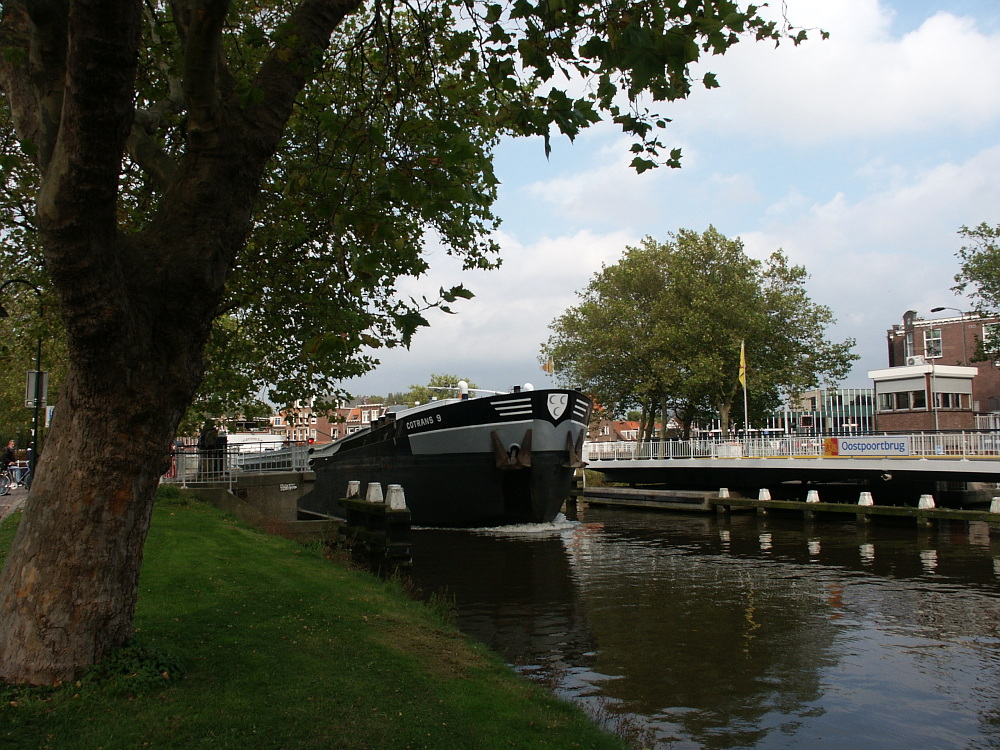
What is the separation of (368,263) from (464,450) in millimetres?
19582

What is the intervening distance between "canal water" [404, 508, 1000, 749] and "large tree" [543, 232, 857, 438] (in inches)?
991

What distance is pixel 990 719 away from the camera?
7586mm

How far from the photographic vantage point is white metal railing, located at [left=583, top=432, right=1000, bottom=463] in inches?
984

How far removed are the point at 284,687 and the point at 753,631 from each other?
7575 millimetres

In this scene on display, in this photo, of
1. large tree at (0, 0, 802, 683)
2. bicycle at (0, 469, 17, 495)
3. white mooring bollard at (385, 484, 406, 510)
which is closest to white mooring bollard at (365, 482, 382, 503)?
white mooring bollard at (385, 484, 406, 510)

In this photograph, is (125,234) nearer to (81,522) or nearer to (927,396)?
(81,522)

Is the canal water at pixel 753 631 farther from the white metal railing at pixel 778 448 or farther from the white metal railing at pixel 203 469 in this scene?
the white metal railing at pixel 203 469

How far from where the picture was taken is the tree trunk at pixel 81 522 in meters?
5.15

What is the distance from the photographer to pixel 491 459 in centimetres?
2441

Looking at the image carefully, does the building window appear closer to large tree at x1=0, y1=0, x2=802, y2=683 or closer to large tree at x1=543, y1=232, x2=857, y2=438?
large tree at x1=543, y1=232, x2=857, y2=438

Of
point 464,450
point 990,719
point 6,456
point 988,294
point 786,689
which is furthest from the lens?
point 988,294

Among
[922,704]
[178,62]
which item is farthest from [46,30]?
[922,704]

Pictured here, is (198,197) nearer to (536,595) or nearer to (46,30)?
(46,30)

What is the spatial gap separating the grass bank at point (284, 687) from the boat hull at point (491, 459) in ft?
47.2
